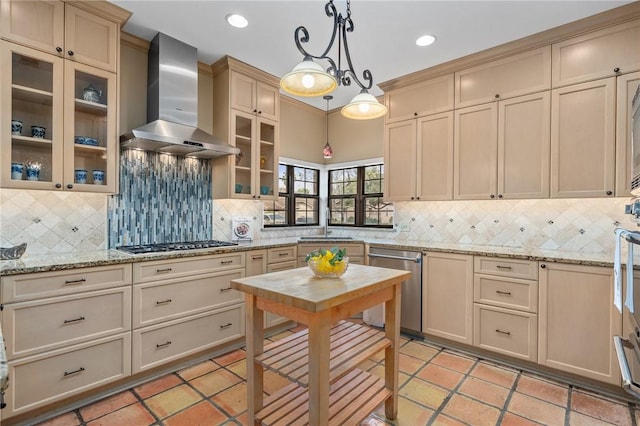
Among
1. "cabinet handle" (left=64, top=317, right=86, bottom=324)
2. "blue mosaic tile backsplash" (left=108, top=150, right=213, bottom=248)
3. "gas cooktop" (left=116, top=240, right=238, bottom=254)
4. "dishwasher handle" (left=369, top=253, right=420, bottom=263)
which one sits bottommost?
"cabinet handle" (left=64, top=317, right=86, bottom=324)

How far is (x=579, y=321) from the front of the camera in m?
2.44

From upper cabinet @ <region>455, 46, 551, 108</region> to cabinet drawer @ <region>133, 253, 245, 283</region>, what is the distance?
2.79m

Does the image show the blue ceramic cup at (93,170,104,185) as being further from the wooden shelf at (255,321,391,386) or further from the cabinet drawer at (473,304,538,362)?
the cabinet drawer at (473,304,538,362)

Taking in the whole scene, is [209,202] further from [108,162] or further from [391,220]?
[391,220]

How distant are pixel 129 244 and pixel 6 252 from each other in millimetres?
873

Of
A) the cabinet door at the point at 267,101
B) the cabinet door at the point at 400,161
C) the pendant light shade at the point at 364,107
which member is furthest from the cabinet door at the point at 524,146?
the cabinet door at the point at 267,101

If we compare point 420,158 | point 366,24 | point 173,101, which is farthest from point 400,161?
point 173,101

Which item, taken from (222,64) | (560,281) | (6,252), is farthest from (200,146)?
(560,281)

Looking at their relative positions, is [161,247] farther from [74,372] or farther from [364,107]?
[364,107]

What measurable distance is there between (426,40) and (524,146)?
4.35ft

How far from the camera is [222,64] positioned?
334 centimetres

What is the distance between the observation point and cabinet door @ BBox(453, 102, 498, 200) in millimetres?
3145

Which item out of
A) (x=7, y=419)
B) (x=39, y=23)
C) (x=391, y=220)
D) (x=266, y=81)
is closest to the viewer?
(x=7, y=419)

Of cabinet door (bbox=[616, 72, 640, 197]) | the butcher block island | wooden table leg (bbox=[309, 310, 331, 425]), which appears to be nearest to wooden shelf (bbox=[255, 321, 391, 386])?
the butcher block island
